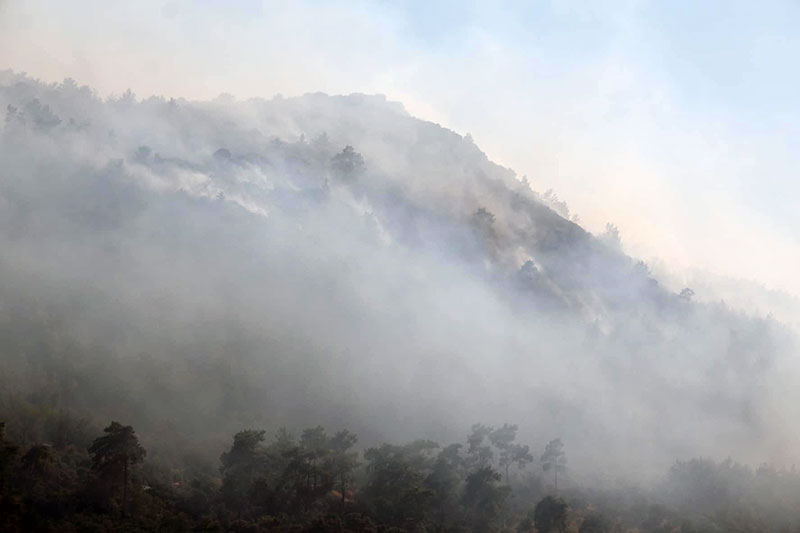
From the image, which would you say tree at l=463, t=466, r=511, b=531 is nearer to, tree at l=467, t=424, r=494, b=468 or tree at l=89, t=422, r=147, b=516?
tree at l=467, t=424, r=494, b=468

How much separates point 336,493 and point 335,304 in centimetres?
6323

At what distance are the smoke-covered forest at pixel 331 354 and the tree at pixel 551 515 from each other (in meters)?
0.42

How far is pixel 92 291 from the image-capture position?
11662 cm

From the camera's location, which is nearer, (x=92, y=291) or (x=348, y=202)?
(x=92, y=291)

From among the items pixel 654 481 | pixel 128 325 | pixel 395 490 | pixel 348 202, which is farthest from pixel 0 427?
pixel 348 202

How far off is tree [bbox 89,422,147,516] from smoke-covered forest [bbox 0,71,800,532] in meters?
0.27

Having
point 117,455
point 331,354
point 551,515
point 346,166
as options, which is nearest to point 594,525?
point 551,515

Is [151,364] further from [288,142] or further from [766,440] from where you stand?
[766,440]

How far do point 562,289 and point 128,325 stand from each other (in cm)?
10927

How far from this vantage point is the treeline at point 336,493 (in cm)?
5884

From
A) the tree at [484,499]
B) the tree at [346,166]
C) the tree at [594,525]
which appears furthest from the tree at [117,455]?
the tree at [346,166]

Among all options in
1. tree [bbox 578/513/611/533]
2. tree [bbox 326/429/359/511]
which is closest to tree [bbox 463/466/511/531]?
tree [bbox 578/513/611/533]

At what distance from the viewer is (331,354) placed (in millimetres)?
130500

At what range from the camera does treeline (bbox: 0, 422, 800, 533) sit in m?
58.8
